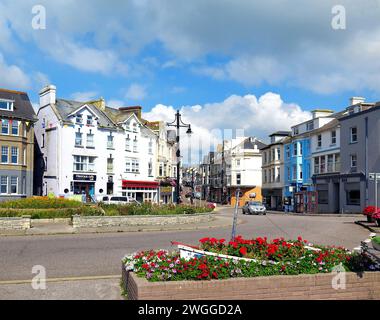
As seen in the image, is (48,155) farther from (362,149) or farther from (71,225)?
(362,149)

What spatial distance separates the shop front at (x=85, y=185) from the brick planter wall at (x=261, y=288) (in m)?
43.0

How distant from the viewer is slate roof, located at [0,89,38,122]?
148 ft

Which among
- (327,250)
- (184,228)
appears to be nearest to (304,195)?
(184,228)

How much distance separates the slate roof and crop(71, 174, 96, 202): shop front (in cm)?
806

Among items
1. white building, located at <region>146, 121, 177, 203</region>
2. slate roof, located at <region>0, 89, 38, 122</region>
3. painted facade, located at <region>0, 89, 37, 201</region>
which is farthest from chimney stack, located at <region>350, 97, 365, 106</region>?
painted facade, located at <region>0, 89, 37, 201</region>

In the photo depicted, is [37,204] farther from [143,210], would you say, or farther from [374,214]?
[374,214]

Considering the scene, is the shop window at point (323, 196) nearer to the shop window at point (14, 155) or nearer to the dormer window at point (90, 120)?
the dormer window at point (90, 120)

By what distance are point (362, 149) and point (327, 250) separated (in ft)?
120

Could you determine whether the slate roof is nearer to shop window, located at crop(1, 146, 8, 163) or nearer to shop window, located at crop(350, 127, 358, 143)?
shop window, located at crop(1, 146, 8, 163)

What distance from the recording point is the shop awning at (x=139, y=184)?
5416 centimetres

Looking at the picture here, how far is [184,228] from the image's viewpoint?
77.4ft

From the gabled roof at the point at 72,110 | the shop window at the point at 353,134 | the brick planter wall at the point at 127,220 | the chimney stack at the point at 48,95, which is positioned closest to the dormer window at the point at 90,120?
the gabled roof at the point at 72,110

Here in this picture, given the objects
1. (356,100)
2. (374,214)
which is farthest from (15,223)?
(356,100)

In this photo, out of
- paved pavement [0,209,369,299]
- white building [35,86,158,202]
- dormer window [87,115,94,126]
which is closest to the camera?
paved pavement [0,209,369,299]
